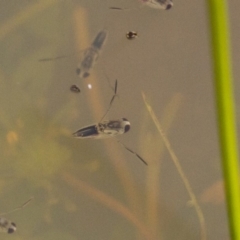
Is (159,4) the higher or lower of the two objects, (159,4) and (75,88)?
the higher

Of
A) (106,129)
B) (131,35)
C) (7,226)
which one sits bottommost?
(7,226)

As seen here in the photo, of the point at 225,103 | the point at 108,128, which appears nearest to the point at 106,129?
the point at 108,128

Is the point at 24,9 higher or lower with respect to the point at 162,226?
higher

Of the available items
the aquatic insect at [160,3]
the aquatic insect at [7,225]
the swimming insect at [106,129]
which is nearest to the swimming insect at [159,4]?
the aquatic insect at [160,3]

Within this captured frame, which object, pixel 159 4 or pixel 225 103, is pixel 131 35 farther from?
pixel 225 103

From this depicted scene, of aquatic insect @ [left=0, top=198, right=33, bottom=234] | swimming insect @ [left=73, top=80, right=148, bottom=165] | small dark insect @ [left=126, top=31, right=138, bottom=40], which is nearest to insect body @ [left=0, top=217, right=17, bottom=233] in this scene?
aquatic insect @ [left=0, top=198, right=33, bottom=234]

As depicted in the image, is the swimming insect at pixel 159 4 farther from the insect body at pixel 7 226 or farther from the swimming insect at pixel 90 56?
the insect body at pixel 7 226

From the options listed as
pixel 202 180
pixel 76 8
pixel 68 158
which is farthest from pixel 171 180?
pixel 76 8

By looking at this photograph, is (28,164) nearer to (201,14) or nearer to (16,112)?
(16,112)
